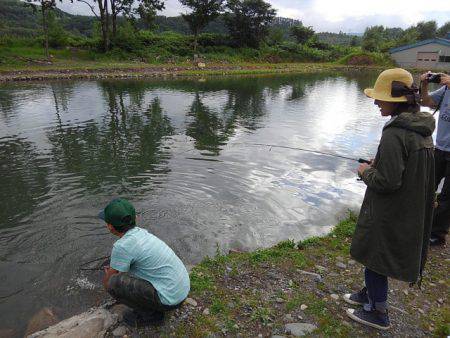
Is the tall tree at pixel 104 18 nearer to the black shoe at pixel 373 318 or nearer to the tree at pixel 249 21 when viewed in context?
the tree at pixel 249 21

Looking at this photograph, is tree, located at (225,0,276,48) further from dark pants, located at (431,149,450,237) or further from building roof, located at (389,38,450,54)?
dark pants, located at (431,149,450,237)

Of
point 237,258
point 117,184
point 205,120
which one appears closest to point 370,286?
point 237,258

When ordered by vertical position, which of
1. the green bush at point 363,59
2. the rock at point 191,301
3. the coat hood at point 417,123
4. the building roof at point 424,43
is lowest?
the rock at point 191,301

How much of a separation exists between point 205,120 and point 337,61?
2343 inches

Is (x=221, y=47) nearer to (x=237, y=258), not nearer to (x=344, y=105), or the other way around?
(x=344, y=105)

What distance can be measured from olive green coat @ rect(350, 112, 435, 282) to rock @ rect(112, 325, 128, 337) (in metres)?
2.71

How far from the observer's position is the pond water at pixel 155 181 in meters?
6.02

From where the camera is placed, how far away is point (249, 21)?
60.1 meters

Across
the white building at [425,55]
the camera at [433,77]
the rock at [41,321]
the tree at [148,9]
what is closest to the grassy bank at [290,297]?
the rock at [41,321]

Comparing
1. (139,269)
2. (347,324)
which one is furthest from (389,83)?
(139,269)

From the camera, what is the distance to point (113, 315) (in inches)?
164

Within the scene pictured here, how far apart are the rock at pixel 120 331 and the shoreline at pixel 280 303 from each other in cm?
1

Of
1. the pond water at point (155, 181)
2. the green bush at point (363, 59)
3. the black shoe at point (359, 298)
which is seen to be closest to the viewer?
the black shoe at point (359, 298)

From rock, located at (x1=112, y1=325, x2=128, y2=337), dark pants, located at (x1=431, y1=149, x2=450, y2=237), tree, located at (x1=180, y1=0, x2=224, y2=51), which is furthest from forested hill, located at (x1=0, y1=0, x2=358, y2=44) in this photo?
rock, located at (x1=112, y1=325, x2=128, y2=337)
